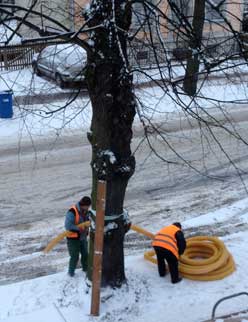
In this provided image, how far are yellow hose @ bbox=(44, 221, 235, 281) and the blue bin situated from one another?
397 inches

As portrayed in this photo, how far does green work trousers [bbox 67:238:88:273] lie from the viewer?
28.4ft

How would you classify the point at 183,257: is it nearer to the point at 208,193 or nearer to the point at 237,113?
the point at 208,193

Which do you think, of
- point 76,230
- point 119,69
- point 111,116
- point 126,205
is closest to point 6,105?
point 126,205

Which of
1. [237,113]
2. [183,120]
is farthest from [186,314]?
[237,113]

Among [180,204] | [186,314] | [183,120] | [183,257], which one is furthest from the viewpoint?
[183,120]

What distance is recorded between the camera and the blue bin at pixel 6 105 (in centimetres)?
1798

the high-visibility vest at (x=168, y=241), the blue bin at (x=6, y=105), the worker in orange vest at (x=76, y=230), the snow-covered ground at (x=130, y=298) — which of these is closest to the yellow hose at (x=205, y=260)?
the snow-covered ground at (x=130, y=298)

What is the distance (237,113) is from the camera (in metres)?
20.0

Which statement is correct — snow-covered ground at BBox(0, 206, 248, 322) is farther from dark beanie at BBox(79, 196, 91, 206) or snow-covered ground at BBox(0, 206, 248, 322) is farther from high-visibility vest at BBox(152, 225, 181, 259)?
dark beanie at BBox(79, 196, 91, 206)

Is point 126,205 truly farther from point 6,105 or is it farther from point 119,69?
point 6,105

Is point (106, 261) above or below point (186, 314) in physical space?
above

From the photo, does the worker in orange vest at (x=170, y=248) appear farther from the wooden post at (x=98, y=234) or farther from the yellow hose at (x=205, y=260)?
the wooden post at (x=98, y=234)

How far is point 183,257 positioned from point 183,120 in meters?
10.4

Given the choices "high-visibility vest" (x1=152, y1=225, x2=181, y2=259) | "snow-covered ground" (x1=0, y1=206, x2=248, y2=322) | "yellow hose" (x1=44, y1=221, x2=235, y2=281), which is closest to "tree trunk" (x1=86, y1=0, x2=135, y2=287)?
"snow-covered ground" (x1=0, y1=206, x2=248, y2=322)
